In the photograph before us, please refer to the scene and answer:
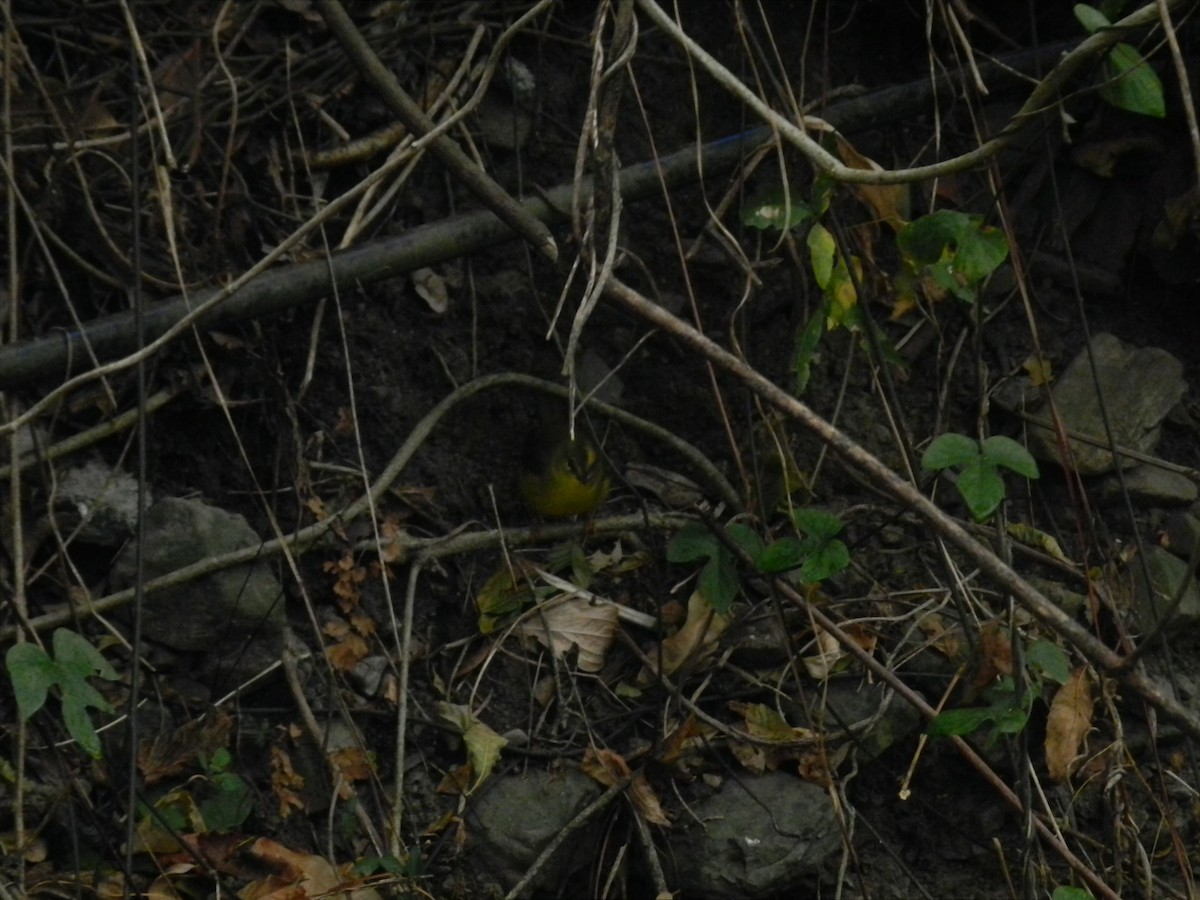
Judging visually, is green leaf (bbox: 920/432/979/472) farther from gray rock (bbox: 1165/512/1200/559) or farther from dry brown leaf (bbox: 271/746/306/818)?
dry brown leaf (bbox: 271/746/306/818)

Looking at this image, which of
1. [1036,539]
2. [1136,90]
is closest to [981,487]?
[1136,90]

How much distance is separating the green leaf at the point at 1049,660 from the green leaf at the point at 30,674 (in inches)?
83.2

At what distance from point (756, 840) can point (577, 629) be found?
733 mm

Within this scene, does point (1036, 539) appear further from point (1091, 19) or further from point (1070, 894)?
point (1091, 19)

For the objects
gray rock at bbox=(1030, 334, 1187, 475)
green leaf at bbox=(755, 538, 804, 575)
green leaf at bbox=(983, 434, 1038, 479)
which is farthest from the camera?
gray rock at bbox=(1030, 334, 1187, 475)

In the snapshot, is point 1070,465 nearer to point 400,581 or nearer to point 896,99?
point 896,99

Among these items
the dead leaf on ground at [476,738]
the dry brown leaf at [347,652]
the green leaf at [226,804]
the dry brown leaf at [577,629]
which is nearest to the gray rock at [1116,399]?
the dry brown leaf at [577,629]

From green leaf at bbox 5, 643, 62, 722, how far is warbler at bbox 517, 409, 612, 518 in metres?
1.42

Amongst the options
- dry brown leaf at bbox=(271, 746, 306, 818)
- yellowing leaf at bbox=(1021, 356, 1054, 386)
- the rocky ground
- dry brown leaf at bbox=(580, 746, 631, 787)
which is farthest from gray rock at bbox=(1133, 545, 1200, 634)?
dry brown leaf at bbox=(271, 746, 306, 818)

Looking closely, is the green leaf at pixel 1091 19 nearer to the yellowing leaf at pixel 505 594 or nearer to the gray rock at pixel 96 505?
the yellowing leaf at pixel 505 594

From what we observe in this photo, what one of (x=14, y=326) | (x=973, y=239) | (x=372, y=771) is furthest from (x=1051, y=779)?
(x=14, y=326)

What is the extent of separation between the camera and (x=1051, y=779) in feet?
12.4

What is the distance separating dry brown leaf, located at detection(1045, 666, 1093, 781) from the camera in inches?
147

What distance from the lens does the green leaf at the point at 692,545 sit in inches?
149
